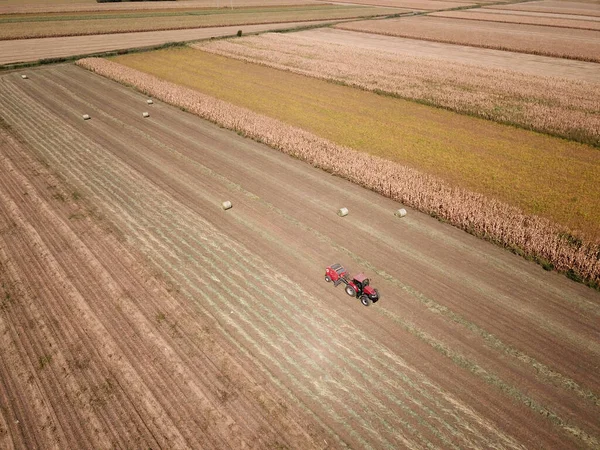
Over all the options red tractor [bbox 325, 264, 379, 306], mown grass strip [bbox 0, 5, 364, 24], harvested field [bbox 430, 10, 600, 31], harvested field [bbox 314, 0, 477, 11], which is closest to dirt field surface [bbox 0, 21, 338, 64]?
mown grass strip [bbox 0, 5, 364, 24]

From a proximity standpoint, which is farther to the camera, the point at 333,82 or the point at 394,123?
the point at 333,82

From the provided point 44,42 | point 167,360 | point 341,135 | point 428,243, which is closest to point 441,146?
point 341,135

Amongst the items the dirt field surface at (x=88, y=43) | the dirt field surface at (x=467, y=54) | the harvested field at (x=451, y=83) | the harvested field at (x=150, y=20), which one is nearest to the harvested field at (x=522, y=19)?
the harvested field at (x=150, y=20)

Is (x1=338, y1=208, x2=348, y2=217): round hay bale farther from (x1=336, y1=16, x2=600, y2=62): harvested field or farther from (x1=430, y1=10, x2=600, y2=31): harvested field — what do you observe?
(x1=430, y1=10, x2=600, y2=31): harvested field

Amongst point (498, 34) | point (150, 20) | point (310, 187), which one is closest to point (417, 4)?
point (498, 34)

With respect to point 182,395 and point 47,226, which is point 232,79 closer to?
point 47,226

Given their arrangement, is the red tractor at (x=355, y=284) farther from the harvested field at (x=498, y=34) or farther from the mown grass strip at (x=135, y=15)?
the mown grass strip at (x=135, y=15)

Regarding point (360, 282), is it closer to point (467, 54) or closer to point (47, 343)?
point (47, 343)
